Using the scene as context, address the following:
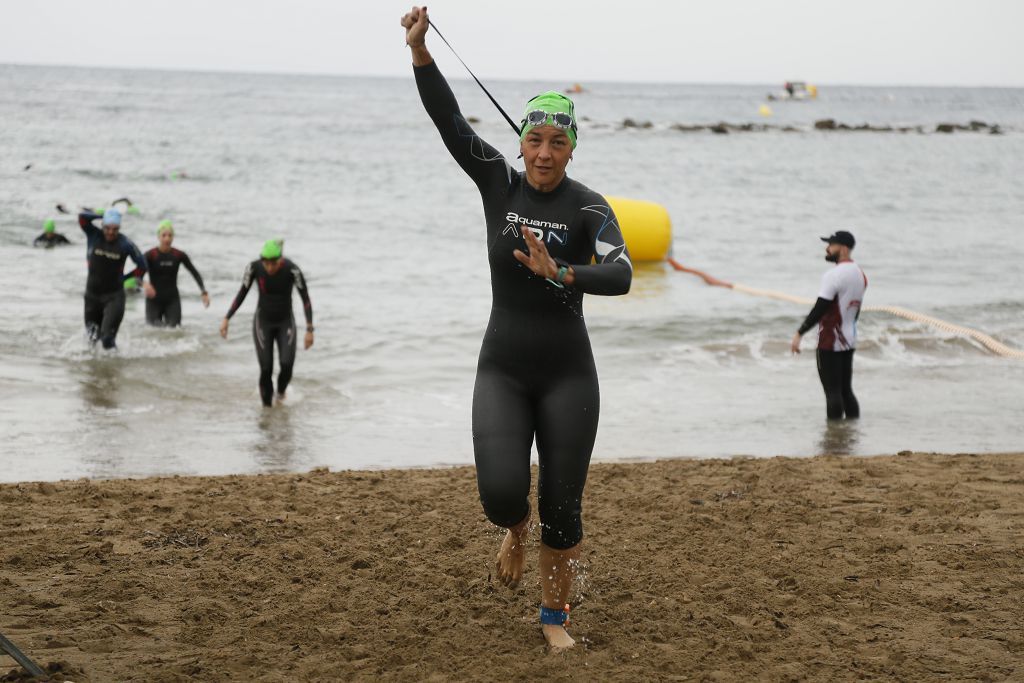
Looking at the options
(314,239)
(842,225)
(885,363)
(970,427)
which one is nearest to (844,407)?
(970,427)

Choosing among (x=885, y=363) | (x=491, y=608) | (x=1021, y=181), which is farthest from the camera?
(x=1021, y=181)

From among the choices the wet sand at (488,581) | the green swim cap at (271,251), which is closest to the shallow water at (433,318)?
the green swim cap at (271,251)

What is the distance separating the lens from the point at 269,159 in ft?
151

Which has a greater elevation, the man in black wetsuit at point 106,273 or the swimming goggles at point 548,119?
the swimming goggles at point 548,119

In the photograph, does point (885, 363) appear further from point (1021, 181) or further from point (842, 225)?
point (1021, 181)

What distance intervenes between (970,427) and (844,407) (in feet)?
4.12

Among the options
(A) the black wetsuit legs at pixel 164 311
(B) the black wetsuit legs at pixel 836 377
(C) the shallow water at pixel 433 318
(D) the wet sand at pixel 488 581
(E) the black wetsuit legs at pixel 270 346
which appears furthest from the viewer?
(A) the black wetsuit legs at pixel 164 311

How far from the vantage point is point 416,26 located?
4391 millimetres

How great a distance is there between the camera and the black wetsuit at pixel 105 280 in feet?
43.5

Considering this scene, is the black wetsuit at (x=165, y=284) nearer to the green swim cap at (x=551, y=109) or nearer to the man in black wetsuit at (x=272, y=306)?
the man in black wetsuit at (x=272, y=306)

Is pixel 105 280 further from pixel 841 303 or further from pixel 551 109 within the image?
pixel 551 109

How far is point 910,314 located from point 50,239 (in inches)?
687

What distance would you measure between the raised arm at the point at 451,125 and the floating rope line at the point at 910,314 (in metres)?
12.7

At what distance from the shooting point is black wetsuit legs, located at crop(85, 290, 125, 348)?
13.6m
